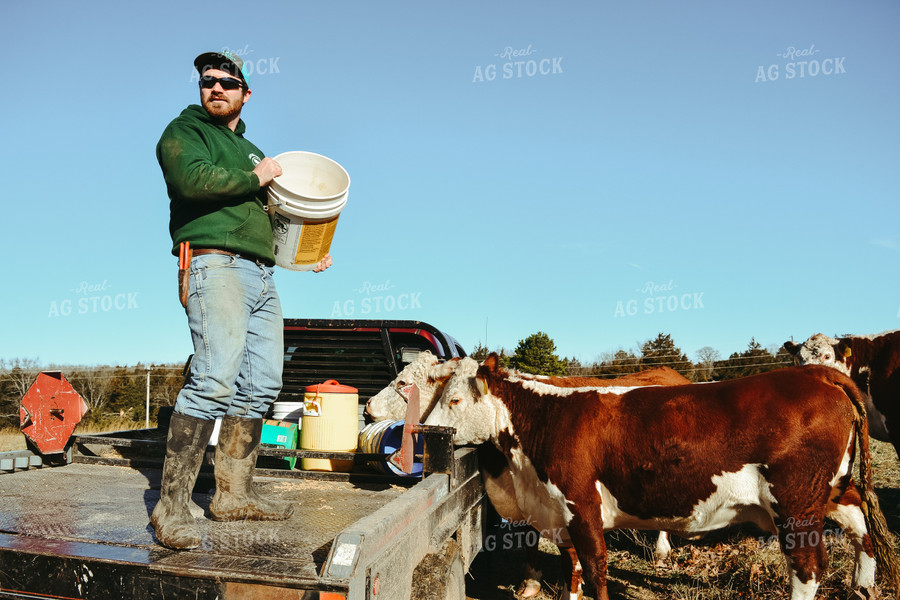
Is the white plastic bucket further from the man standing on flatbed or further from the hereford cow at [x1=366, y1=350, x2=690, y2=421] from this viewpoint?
the hereford cow at [x1=366, y1=350, x2=690, y2=421]

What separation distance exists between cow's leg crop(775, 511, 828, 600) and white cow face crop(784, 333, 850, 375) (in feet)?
10.9

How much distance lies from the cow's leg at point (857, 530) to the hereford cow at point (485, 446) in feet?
5.10

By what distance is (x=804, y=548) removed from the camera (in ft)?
11.7

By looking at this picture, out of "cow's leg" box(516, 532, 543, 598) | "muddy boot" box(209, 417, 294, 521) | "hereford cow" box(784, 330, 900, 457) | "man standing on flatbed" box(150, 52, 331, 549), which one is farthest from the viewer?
"hereford cow" box(784, 330, 900, 457)

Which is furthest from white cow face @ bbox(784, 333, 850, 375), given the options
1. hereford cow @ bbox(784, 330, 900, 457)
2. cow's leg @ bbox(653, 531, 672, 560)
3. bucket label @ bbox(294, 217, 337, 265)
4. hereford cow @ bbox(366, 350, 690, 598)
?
bucket label @ bbox(294, 217, 337, 265)

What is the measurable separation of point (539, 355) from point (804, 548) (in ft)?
60.9

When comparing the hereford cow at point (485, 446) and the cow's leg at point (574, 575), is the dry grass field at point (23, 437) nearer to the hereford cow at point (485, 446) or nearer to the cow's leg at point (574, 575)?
the hereford cow at point (485, 446)

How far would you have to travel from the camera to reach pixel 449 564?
9.78 feet

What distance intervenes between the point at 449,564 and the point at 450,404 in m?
1.53

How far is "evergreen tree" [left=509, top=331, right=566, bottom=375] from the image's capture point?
71.7ft

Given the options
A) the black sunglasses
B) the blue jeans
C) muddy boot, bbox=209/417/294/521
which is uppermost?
the black sunglasses

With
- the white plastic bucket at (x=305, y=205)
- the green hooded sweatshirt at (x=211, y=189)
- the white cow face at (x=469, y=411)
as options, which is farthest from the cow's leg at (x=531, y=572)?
the green hooded sweatshirt at (x=211, y=189)

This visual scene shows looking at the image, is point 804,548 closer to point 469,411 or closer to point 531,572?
point 469,411

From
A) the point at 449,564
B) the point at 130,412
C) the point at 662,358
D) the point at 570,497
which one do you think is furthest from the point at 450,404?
the point at 662,358
